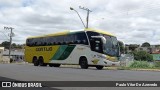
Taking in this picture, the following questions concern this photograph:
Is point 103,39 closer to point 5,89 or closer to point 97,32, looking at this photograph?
point 97,32

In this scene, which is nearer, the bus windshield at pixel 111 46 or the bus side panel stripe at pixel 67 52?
the bus windshield at pixel 111 46

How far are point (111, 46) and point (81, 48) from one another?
267 centimetres

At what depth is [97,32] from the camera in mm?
28953

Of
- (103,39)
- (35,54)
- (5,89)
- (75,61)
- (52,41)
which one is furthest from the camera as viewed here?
(35,54)

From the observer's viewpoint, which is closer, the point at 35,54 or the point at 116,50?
the point at 116,50

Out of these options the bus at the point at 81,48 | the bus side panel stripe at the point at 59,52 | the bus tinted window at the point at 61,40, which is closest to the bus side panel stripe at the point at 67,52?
the bus at the point at 81,48

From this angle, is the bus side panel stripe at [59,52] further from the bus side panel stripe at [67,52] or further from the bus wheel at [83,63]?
the bus wheel at [83,63]

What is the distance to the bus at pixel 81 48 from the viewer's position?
28781 millimetres

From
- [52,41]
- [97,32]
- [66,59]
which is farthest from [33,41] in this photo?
[97,32]

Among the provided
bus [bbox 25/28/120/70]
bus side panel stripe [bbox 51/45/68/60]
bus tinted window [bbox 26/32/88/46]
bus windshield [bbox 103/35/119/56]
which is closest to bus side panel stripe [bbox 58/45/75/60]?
bus [bbox 25/28/120/70]

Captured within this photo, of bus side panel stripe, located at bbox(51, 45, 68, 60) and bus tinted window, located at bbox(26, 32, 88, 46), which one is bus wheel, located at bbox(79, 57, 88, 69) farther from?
bus side panel stripe, located at bbox(51, 45, 68, 60)

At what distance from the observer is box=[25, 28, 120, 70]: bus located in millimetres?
28781

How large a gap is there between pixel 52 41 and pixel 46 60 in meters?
2.35

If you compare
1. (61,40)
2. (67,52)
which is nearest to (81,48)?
(67,52)
